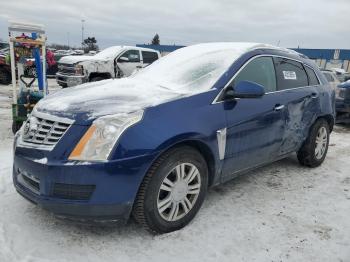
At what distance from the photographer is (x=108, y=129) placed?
9.13ft

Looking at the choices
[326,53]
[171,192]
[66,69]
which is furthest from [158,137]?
[326,53]

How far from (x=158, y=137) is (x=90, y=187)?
2.09 feet

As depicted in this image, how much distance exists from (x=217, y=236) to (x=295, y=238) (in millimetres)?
707

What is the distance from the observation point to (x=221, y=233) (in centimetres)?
326

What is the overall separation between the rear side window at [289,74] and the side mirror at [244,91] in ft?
2.87

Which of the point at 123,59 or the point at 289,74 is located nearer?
the point at 289,74

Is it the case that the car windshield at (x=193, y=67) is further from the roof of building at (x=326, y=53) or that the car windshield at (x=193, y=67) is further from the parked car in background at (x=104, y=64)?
the roof of building at (x=326, y=53)

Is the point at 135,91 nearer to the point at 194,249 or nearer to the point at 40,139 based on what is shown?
the point at 40,139

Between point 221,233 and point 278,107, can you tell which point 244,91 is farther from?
point 221,233

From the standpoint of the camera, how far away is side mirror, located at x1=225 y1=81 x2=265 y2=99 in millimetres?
3529

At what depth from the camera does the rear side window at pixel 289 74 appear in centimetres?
440

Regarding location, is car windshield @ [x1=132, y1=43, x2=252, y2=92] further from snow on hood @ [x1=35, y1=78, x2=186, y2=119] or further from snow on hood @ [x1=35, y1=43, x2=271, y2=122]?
snow on hood @ [x1=35, y1=78, x2=186, y2=119]

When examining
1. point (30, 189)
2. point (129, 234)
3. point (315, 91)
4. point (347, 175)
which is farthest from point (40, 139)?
point (347, 175)

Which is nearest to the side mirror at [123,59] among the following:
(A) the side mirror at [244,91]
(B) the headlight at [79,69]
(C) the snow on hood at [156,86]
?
(B) the headlight at [79,69]
